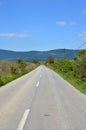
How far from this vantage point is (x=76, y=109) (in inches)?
475

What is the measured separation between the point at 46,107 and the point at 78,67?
2480cm

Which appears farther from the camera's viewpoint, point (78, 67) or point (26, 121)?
point (78, 67)

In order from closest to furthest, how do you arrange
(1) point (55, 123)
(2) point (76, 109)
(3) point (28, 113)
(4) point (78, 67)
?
(1) point (55, 123)
(3) point (28, 113)
(2) point (76, 109)
(4) point (78, 67)

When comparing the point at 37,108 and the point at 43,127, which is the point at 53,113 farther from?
the point at 43,127

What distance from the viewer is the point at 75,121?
31.2 feet

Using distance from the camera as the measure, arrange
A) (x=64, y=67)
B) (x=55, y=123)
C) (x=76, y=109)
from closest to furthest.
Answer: (x=55, y=123) → (x=76, y=109) → (x=64, y=67)

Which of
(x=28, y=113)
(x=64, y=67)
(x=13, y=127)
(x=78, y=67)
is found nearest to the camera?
(x=13, y=127)

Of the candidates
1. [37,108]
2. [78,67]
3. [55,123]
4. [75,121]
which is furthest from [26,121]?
[78,67]

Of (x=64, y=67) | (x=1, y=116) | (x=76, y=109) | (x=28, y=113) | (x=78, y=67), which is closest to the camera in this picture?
(x=1, y=116)

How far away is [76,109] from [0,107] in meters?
3.01

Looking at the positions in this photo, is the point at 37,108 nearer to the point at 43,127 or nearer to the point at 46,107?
the point at 46,107

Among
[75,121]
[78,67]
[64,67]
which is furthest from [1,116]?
[64,67]

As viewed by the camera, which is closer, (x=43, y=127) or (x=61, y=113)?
(x=43, y=127)

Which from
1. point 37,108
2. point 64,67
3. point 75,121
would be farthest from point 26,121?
point 64,67
